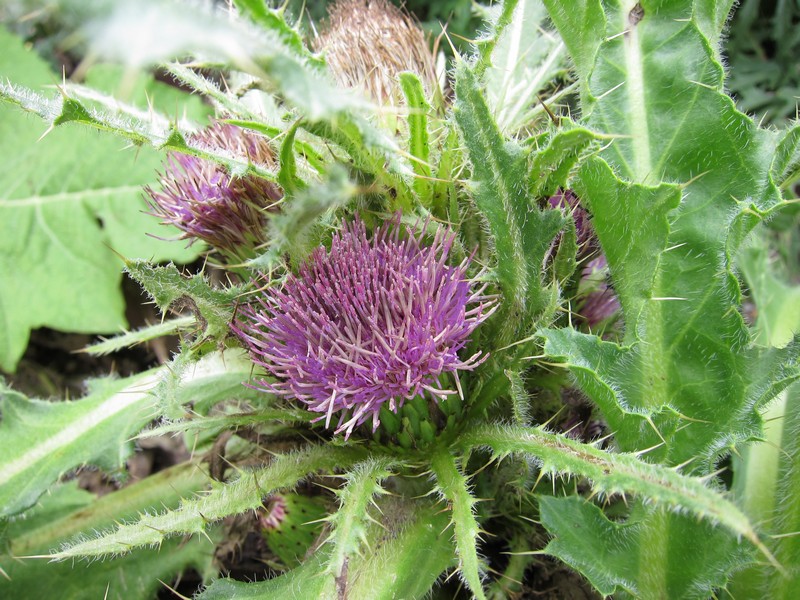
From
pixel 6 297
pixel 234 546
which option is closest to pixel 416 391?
pixel 234 546

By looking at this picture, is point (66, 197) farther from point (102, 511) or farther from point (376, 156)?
point (376, 156)

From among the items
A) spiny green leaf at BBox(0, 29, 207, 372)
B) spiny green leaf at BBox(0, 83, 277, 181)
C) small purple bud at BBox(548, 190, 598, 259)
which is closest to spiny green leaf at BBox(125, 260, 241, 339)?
spiny green leaf at BBox(0, 83, 277, 181)

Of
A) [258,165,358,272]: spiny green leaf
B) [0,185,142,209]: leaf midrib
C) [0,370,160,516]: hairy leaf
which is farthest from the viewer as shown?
[0,185,142,209]: leaf midrib

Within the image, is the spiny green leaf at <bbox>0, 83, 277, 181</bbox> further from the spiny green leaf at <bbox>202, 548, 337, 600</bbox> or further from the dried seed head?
the spiny green leaf at <bbox>202, 548, 337, 600</bbox>

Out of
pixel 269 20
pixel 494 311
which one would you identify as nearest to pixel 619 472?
pixel 494 311

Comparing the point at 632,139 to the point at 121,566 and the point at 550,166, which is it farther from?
the point at 121,566

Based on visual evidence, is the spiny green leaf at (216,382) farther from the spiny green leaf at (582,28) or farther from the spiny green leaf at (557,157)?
the spiny green leaf at (582,28)

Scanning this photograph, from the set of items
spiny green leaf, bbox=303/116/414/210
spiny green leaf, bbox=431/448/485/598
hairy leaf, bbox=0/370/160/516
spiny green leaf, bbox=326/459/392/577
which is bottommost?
hairy leaf, bbox=0/370/160/516
